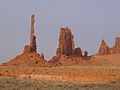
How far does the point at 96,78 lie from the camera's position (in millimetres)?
62375

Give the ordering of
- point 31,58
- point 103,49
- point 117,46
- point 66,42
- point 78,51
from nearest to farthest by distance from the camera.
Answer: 1. point 31,58
2. point 78,51
3. point 66,42
4. point 103,49
5. point 117,46

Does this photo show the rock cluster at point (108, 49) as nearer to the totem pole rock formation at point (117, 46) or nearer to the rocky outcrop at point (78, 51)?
the totem pole rock formation at point (117, 46)

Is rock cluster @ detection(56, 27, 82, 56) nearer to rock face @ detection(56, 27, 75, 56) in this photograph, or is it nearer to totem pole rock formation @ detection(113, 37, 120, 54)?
rock face @ detection(56, 27, 75, 56)

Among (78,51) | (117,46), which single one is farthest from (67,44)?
(117,46)

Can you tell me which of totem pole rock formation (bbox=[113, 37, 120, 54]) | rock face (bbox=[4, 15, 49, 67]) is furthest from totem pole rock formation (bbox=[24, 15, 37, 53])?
totem pole rock formation (bbox=[113, 37, 120, 54])

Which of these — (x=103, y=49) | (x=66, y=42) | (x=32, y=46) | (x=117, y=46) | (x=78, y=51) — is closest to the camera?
(x=32, y=46)

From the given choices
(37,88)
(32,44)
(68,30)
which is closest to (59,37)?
(68,30)

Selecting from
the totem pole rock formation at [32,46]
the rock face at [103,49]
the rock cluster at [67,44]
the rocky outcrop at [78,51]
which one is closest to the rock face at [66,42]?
the rock cluster at [67,44]

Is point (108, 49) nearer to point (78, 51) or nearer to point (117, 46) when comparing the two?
point (117, 46)

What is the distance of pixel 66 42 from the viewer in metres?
106

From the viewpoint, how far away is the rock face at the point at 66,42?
343 feet

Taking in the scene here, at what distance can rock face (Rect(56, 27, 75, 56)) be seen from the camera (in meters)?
105

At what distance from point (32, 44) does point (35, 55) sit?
3.97m

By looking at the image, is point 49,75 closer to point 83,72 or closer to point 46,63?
point 83,72
